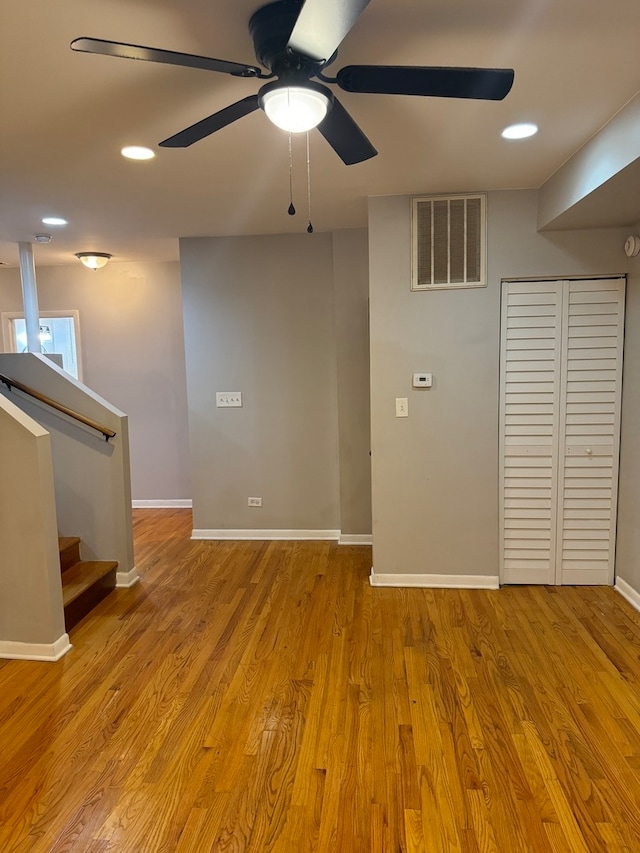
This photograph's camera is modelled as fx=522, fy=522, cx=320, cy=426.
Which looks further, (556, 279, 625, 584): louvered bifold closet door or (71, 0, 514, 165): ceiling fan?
(556, 279, 625, 584): louvered bifold closet door

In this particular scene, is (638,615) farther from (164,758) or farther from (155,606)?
(155,606)

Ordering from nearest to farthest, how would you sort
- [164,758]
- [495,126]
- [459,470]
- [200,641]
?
[164,758] < [495,126] < [200,641] < [459,470]

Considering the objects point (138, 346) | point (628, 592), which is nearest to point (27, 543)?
point (138, 346)

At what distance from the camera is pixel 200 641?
286 cm

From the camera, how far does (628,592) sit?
126 inches

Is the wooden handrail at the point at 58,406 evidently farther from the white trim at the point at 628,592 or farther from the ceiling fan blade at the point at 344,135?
the white trim at the point at 628,592

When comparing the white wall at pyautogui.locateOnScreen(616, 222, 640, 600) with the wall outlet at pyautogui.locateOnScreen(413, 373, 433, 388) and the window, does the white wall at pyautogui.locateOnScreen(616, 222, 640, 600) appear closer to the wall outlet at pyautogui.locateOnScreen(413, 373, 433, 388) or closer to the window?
the wall outlet at pyautogui.locateOnScreen(413, 373, 433, 388)

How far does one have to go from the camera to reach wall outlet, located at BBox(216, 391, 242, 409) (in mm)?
4406

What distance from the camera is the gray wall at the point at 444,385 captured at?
10.4ft

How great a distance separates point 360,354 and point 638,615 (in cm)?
251

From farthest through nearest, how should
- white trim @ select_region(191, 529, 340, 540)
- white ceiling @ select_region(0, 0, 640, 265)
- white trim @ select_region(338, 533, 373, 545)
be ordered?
white trim @ select_region(191, 529, 340, 540) → white trim @ select_region(338, 533, 373, 545) → white ceiling @ select_region(0, 0, 640, 265)

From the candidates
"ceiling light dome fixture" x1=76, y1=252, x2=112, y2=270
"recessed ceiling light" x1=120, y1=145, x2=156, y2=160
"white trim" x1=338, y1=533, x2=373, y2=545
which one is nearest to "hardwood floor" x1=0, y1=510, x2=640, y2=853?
"white trim" x1=338, y1=533, x2=373, y2=545

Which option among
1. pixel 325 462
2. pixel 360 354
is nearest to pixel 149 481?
pixel 325 462

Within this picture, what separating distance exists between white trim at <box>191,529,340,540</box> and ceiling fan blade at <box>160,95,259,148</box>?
332cm
